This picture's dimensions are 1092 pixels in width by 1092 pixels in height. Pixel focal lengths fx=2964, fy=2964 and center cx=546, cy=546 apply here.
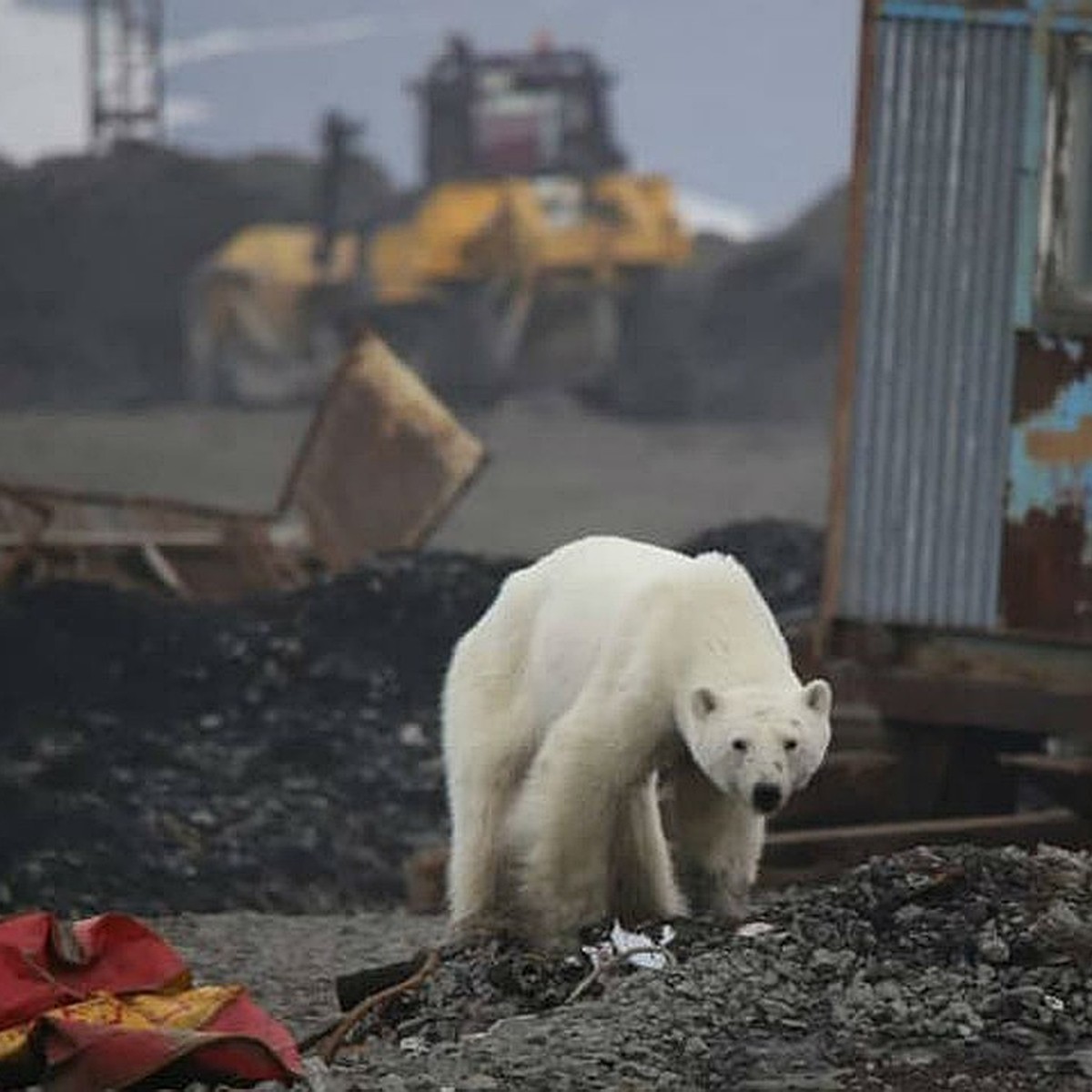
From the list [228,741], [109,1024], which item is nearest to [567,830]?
[109,1024]

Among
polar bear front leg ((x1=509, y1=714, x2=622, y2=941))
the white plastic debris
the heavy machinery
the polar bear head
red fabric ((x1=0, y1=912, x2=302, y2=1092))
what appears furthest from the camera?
the heavy machinery

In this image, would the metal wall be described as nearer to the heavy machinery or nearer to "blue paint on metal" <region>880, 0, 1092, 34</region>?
"blue paint on metal" <region>880, 0, 1092, 34</region>

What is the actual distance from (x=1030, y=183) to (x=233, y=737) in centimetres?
461

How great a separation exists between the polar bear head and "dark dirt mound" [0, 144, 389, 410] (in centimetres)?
2519

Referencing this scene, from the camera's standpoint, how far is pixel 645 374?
29516mm

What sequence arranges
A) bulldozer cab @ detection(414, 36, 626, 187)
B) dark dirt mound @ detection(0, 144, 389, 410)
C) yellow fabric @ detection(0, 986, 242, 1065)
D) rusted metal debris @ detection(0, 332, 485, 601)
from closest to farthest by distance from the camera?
yellow fabric @ detection(0, 986, 242, 1065) < rusted metal debris @ detection(0, 332, 485, 601) < bulldozer cab @ detection(414, 36, 626, 187) < dark dirt mound @ detection(0, 144, 389, 410)

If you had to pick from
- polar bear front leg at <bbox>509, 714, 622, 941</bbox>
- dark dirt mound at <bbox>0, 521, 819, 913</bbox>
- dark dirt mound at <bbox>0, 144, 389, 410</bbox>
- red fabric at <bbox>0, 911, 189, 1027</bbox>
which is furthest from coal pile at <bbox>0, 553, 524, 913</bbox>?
dark dirt mound at <bbox>0, 144, 389, 410</bbox>

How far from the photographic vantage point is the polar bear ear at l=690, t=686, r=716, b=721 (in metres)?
6.15

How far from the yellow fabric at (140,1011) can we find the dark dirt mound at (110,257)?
2546 cm

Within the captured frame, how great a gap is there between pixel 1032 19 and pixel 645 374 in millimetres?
20366

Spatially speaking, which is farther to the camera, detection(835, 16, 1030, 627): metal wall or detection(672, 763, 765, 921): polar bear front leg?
detection(835, 16, 1030, 627): metal wall

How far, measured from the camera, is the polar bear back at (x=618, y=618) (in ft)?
20.9

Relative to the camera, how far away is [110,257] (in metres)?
34.2

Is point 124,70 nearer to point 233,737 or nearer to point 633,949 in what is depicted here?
point 233,737
